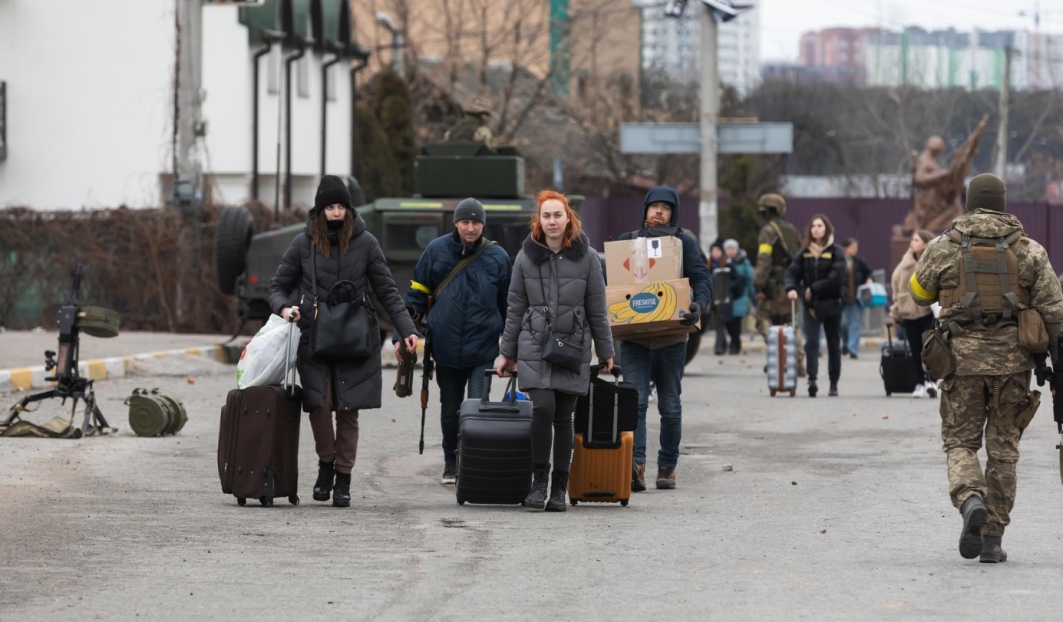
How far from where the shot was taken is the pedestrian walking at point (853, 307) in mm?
24109

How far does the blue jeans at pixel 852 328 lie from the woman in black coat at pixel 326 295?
1570 centimetres

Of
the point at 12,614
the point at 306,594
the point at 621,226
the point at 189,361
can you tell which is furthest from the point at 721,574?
the point at 621,226

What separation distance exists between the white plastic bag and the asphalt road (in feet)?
2.19

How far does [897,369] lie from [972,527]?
33.5ft

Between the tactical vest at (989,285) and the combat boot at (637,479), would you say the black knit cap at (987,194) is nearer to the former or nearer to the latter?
the tactical vest at (989,285)

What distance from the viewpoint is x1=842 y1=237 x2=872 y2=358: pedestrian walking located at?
24109 millimetres

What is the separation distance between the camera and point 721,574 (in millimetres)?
7547

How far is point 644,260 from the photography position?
1087cm

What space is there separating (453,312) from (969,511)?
12.1 feet

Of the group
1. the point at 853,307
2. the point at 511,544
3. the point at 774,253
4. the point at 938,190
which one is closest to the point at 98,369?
the point at 774,253

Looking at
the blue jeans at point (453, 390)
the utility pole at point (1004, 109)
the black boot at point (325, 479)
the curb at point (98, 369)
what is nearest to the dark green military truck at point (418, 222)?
the curb at point (98, 369)

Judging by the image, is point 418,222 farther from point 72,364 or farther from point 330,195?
point 330,195

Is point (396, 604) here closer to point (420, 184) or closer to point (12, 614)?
point (12, 614)

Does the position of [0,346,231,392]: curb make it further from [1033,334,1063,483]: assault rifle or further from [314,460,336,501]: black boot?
[1033,334,1063,483]: assault rifle
